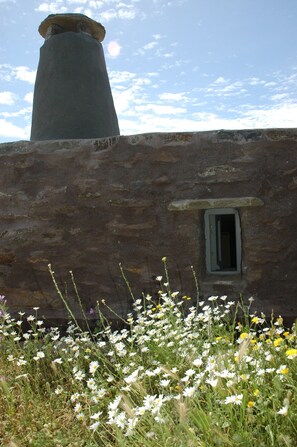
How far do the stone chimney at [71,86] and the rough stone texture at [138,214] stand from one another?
3.70 ft

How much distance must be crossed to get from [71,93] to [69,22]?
0.93m

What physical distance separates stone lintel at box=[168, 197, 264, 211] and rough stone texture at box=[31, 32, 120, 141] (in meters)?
1.94

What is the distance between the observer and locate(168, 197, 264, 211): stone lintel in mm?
3773

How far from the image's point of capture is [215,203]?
12.5ft

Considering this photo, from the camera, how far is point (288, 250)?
12.5 feet

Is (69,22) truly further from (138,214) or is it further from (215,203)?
(215,203)

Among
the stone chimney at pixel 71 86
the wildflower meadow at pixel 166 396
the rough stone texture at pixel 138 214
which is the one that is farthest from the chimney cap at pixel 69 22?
the wildflower meadow at pixel 166 396

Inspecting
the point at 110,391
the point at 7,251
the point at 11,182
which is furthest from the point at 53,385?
the point at 11,182

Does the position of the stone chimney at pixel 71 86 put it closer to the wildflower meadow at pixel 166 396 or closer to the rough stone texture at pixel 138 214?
the rough stone texture at pixel 138 214

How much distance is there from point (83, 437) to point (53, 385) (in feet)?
2.42

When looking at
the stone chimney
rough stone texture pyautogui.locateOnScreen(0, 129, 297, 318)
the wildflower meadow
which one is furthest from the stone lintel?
the stone chimney

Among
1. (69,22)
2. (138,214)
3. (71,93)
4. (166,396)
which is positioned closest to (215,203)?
(138,214)

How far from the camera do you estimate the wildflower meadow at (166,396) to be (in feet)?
5.86

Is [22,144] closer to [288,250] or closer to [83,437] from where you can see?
[288,250]
